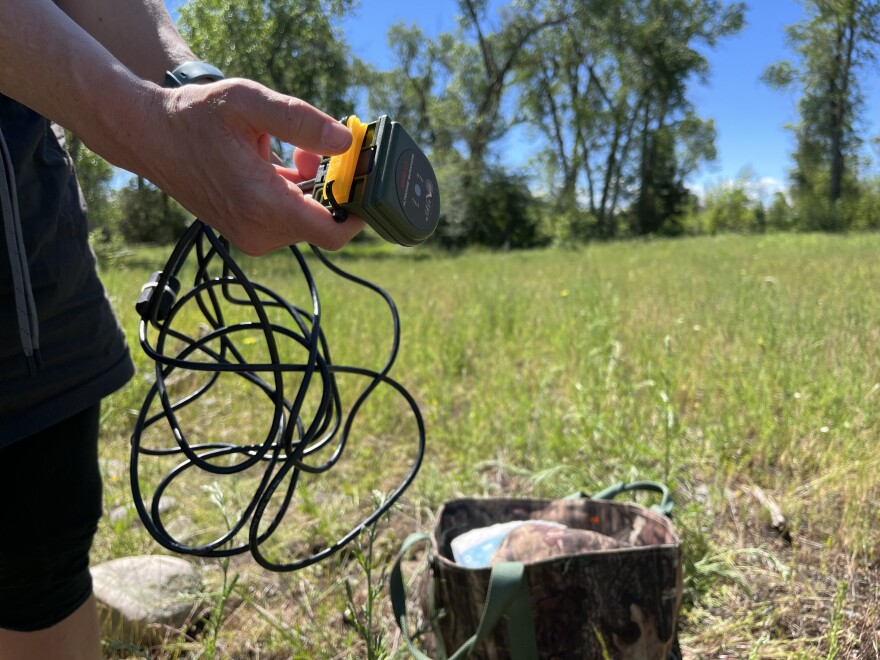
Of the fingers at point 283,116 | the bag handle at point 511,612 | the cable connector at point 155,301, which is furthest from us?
the bag handle at point 511,612

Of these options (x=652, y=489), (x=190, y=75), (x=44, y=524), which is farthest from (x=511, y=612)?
(x=190, y=75)

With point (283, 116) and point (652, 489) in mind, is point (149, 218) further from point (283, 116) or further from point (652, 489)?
point (283, 116)

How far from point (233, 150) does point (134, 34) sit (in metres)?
0.52

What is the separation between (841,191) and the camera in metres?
27.9

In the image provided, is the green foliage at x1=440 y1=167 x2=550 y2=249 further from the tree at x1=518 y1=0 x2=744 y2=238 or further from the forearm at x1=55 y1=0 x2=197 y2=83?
the forearm at x1=55 y1=0 x2=197 y2=83

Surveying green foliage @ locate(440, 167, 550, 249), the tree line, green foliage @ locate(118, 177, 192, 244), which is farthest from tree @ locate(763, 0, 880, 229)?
green foliage @ locate(118, 177, 192, 244)

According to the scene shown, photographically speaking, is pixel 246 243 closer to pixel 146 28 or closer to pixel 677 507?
pixel 146 28

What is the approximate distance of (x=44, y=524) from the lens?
933mm

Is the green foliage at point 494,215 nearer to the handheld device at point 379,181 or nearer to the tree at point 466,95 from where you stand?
the tree at point 466,95

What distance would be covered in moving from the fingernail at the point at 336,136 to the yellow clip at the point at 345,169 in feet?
0.26

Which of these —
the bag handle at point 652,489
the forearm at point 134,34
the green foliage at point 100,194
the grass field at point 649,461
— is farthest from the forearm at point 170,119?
the green foliage at point 100,194

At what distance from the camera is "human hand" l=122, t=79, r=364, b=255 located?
61cm

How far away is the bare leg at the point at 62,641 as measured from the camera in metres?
0.94

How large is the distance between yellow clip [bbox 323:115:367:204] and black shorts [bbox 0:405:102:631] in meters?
0.60
